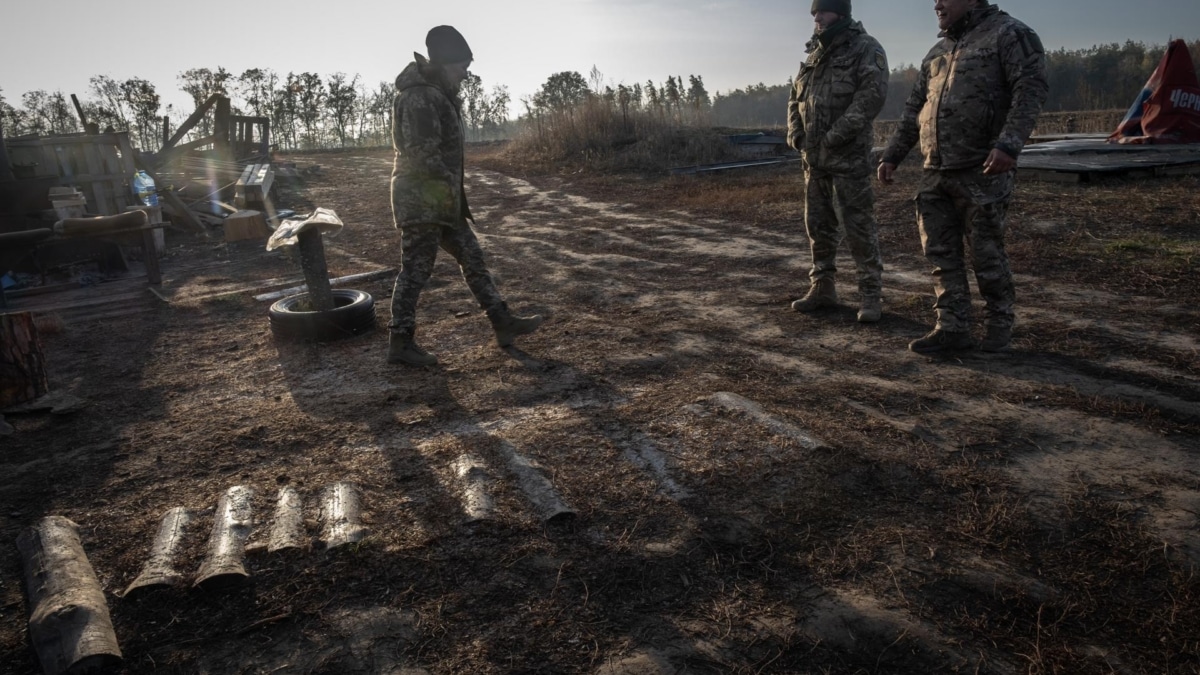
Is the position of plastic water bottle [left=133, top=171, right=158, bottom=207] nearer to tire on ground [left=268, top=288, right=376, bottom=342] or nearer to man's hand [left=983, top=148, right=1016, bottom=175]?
tire on ground [left=268, top=288, right=376, bottom=342]

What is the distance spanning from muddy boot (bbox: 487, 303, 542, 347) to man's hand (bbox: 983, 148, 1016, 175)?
9.45 feet

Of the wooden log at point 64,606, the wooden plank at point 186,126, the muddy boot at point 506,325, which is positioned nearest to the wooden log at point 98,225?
the muddy boot at point 506,325

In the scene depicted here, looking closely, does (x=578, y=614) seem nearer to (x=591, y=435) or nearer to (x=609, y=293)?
(x=591, y=435)

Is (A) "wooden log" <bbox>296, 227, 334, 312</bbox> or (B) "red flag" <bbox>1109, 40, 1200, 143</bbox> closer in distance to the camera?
(A) "wooden log" <bbox>296, 227, 334, 312</bbox>

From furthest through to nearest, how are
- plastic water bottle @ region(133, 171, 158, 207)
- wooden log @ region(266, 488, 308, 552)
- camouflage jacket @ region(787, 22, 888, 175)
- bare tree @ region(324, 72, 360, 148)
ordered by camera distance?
bare tree @ region(324, 72, 360, 148)
plastic water bottle @ region(133, 171, 158, 207)
camouflage jacket @ region(787, 22, 888, 175)
wooden log @ region(266, 488, 308, 552)

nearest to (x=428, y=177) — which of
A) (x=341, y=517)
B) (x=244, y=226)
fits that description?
(x=341, y=517)

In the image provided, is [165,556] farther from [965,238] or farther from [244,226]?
[244,226]

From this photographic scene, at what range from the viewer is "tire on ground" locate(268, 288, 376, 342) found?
5312 millimetres

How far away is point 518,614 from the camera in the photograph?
7.35 feet

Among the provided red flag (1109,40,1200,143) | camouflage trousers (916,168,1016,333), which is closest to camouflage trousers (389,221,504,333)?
camouflage trousers (916,168,1016,333)

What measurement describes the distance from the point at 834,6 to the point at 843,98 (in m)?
0.56

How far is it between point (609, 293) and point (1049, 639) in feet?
15.5

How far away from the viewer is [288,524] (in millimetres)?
2793

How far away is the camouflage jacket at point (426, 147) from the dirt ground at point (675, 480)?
3.31 feet
